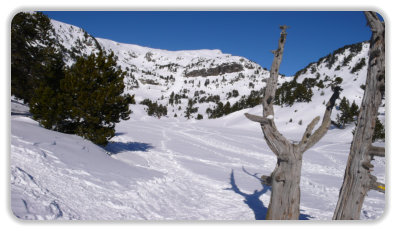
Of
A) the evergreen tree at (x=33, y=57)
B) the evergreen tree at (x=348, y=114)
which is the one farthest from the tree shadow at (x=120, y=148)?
the evergreen tree at (x=348, y=114)

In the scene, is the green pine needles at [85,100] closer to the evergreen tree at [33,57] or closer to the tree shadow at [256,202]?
the evergreen tree at [33,57]

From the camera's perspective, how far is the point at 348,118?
2725 centimetres

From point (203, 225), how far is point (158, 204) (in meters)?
1.79

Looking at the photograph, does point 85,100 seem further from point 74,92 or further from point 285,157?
point 285,157

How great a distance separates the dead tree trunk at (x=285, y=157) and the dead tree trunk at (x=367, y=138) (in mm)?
543

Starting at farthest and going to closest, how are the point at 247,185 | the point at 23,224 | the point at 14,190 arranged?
the point at 247,185 → the point at 14,190 → the point at 23,224

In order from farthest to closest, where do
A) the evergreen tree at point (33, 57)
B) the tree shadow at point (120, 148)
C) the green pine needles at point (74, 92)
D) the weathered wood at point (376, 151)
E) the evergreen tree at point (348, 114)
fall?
the evergreen tree at point (348, 114) < the tree shadow at point (120, 148) < the green pine needles at point (74, 92) < the evergreen tree at point (33, 57) < the weathered wood at point (376, 151)

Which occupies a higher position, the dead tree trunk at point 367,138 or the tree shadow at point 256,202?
the dead tree trunk at point 367,138

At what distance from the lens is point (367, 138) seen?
135 inches

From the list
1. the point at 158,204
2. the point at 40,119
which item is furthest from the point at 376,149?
the point at 40,119

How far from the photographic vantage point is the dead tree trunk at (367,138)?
3346 millimetres

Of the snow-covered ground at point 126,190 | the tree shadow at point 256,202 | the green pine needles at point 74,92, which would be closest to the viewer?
the snow-covered ground at point 126,190
